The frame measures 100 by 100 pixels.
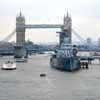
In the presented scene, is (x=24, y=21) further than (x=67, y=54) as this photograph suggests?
Yes

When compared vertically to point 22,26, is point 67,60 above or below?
below

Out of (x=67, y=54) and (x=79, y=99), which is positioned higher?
(x=67, y=54)

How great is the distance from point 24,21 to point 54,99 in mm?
81389

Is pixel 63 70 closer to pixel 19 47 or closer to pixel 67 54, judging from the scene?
pixel 67 54

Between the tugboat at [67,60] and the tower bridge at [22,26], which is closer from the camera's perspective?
the tugboat at [67,60]

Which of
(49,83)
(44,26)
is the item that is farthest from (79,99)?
(44,26)

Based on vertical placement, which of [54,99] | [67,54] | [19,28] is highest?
[19,28]

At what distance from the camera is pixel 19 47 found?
71000 millimetres

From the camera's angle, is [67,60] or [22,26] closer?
[67,60]

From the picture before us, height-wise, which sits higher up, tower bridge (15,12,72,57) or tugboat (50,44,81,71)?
tower bridge (15,12,72,57)

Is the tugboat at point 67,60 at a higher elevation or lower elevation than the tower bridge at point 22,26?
lower

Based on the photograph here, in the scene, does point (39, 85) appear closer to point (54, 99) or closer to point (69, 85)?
point (69, 85)

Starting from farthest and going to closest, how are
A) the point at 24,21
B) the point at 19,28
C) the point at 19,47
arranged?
the point at 24,21 → the point at 19,28 → the point at 19,47

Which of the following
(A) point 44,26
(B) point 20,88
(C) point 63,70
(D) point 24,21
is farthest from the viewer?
(D) point 24,21
